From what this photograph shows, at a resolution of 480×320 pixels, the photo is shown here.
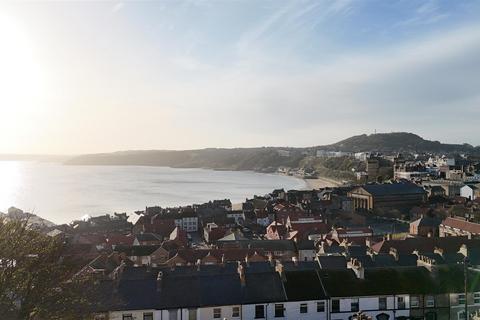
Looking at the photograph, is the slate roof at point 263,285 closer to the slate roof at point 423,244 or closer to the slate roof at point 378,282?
the slate roof at point 378,282

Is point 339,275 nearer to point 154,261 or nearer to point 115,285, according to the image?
point 115,285

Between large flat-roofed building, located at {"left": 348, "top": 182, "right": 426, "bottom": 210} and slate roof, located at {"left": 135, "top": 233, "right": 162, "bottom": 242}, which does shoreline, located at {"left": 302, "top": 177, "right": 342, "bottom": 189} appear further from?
slate roof, located at {"left": 135, "top": 233, "right": 162, "bottom": 242}

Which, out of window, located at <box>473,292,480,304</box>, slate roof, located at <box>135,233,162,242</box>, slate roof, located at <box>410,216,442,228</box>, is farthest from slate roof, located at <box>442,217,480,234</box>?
slate roof, located at <box>135,233,162,242</box>

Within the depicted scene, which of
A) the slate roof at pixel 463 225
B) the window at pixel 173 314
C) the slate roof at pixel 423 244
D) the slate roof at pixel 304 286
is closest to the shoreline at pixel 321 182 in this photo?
the slate roof at pixel 463 225

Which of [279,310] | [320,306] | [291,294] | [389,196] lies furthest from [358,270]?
[389,196]

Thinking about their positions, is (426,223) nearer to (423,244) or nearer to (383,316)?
(423,244)
